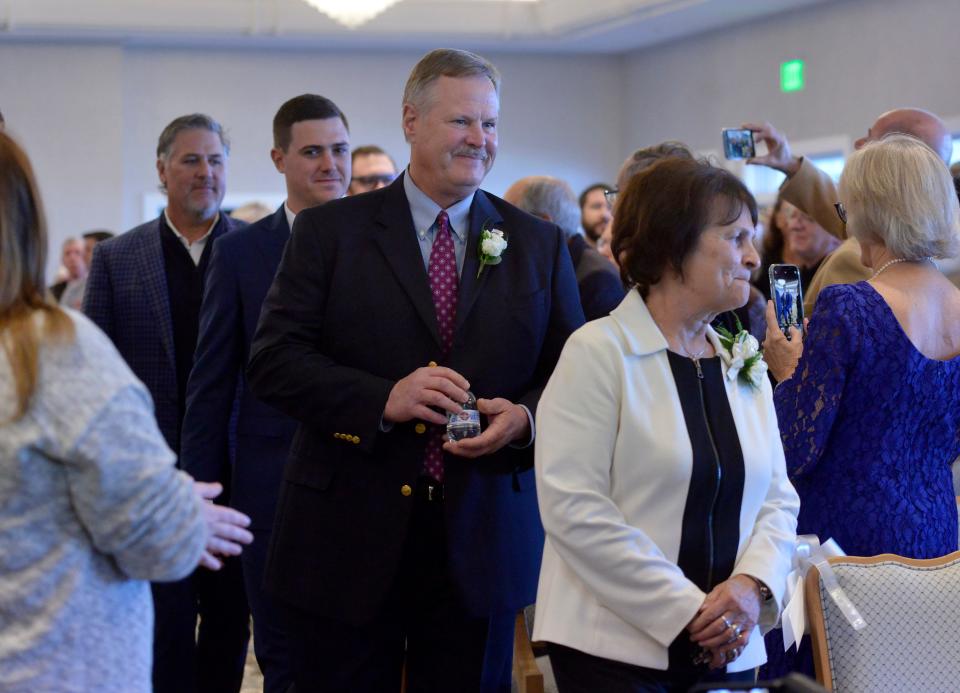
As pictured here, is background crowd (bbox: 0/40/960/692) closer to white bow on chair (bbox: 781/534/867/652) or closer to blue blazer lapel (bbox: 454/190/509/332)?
blue blazer lapel (bbox: 454/190/509/332)

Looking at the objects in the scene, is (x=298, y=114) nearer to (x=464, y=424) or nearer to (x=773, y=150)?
(x=773, y=150)

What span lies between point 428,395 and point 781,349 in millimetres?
1191

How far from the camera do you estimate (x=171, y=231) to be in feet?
14.5

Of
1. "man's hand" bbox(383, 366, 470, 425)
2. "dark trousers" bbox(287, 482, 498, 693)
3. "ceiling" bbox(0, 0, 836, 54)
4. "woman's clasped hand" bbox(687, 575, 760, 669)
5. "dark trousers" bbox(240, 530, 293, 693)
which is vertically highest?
"ceiling" bbox(0, 0, 836, 54)

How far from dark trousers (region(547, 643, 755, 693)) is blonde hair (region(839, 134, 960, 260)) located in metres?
1.20

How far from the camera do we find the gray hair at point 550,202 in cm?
527

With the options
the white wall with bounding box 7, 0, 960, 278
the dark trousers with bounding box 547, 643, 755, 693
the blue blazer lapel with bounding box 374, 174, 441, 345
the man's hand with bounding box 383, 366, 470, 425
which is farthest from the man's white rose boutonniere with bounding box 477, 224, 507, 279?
the white wall with bounding box 7, 0, 960, 278

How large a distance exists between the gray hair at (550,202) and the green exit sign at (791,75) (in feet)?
23.3

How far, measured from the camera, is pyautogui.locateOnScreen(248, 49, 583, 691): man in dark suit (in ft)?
9.26

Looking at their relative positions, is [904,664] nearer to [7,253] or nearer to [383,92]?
[7,253]

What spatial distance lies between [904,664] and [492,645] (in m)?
0.90

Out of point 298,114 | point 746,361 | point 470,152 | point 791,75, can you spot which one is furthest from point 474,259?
point 791,75

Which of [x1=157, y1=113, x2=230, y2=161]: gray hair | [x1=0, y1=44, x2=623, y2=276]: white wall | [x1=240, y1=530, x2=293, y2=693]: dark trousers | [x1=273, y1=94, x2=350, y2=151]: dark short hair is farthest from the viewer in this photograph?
[x1=0, y1=44, x2=623, y2=276]: white wall

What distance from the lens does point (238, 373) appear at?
381 cm
